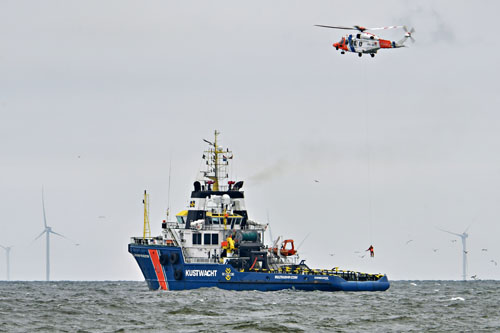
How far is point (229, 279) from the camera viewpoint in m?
71.8

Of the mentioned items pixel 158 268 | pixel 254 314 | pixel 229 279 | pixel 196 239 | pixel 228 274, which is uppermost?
pixel 196 239

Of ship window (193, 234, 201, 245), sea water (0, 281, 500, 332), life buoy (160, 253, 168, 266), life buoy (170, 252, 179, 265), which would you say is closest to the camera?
sea water (0, 281, 500, 332)

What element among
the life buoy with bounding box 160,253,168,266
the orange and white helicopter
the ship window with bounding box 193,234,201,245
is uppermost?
the orange and white helicopter

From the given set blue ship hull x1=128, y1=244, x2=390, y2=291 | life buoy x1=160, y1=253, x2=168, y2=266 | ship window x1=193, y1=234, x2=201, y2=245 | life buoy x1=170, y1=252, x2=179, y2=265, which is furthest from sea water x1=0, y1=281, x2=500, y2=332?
ship window x1=193, y1=234, x2=201, y2=245

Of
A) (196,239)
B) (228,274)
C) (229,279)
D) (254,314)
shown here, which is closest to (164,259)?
(196,239)

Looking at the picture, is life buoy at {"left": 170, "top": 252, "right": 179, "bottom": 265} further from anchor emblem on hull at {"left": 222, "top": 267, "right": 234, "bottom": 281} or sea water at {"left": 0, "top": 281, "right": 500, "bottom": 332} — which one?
anchor emblem on hull at {"left": 222, "top": 267, "right": 234, "bottom": 281}

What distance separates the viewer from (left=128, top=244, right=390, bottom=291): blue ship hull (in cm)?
7150

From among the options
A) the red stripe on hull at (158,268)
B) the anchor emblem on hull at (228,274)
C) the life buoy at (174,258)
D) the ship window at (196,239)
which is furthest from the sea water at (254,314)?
the ship window at (196,239)

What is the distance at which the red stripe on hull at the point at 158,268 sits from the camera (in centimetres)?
7644

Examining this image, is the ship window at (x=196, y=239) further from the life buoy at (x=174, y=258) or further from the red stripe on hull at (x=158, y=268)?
the red stripe on hull at (x=158, y=268)

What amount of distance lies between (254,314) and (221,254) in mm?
20896

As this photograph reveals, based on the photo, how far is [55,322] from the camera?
51.7 meters

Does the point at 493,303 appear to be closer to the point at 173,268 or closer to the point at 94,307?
the point at 173,268

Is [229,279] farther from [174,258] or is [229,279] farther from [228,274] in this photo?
[174,258]
